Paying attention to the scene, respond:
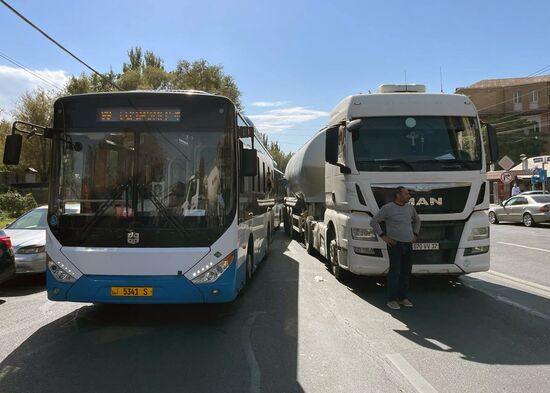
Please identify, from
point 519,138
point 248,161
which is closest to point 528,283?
point 248,161

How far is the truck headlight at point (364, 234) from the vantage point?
7.89 meters

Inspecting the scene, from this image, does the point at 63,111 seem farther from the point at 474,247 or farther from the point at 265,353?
the point at 474,247

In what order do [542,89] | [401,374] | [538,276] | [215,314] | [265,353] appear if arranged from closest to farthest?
[401,374]
[265,353]
[215,314]
[538,276]
[542,89]

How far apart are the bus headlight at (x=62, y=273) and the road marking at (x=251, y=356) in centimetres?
224

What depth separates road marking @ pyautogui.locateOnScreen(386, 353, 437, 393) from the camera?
14.1ft

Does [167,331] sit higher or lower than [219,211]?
lower

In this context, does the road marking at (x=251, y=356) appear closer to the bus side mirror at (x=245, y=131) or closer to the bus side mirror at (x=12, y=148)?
the bus side mirror at (x=245, y=131)

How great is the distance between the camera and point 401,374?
4.64 meters

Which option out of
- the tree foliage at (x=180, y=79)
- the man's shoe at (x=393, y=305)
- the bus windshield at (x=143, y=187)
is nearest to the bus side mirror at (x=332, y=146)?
the man's shoe at (x=393, y=305)

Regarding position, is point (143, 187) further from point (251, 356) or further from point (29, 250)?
point (29, 250)

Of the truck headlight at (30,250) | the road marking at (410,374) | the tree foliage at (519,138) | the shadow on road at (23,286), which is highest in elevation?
the tree foliage at (519,138)

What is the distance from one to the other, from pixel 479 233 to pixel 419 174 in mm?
1368

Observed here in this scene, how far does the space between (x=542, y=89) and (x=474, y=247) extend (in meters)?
63.7

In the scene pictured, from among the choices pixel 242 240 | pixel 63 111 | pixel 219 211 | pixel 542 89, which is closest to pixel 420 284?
pixel 242 240
